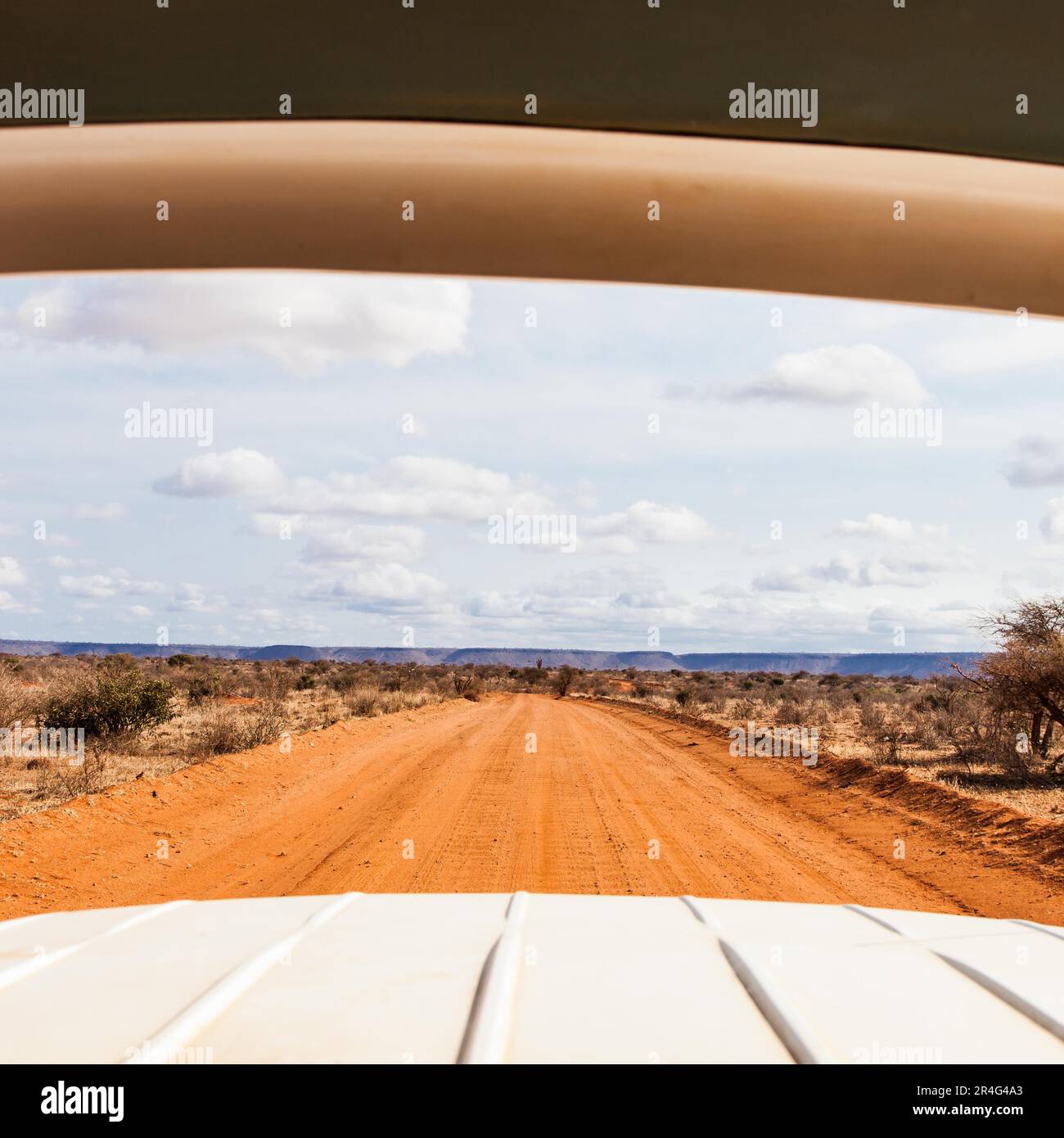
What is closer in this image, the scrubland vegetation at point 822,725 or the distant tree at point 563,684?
the scrubland vegetation at point 822,725

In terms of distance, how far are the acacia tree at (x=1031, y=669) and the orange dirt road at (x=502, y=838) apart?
9.15 feet

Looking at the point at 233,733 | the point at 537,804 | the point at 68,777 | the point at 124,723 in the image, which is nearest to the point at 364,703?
the point at 124,723

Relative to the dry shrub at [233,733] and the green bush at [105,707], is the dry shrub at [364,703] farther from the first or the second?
the green bush at [105,707]

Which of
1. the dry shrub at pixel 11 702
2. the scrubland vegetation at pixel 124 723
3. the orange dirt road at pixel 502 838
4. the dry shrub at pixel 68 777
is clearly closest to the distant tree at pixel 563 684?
the scrubland vegetation at pixel 124 723

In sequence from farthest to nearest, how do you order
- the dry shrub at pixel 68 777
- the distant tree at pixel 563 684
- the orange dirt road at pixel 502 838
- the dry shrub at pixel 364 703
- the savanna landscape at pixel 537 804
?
1. the distant tree at pixel 563 684
2. the dry shrub at pixel 364 703
3. the dry shrub at pixel 68 777
4. the savanna landscape at pixel 537 804
5. the orange dirt road at pixel 502 838

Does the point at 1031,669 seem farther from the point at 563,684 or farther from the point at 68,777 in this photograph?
the point at 563,684

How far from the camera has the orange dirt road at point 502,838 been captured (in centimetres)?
691

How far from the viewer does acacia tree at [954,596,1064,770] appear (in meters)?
12.4

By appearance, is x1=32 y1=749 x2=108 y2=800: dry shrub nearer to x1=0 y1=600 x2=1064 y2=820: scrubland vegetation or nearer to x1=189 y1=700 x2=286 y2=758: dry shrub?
x1=0 y1=600 x2=1064 y2=820: scrubland vegetation

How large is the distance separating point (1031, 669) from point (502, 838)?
26.9 feet

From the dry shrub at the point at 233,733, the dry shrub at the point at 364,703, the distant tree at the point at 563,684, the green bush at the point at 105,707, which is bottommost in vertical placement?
the distant tree at the point at 563,684

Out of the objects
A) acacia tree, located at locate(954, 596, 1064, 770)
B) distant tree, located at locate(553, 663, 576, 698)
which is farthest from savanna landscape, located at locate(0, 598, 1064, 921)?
distant tree, located at locate(553, 663, 576, 698)

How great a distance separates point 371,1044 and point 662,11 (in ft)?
6.41

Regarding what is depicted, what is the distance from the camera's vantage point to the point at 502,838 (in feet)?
27.5
